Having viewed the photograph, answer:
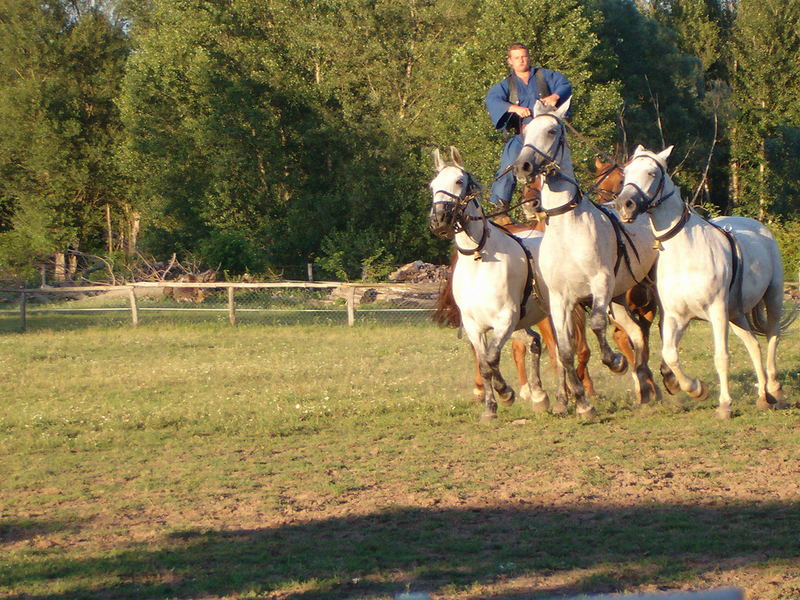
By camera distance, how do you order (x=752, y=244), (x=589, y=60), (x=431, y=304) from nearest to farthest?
(x=752, y=244)
(x=431, y=304)
(x=589, y=60)

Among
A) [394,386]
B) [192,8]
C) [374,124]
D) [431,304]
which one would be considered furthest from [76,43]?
[394,386]

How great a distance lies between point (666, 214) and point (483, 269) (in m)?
1.69

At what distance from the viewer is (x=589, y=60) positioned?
35.2 metres

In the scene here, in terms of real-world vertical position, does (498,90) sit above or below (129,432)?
above

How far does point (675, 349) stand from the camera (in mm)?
8930

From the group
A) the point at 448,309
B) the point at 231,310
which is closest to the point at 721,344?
the point at 448,309

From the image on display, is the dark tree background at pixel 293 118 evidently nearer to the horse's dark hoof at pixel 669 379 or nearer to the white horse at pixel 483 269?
the white horse at pixel 483 269

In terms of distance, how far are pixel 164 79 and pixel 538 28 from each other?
1566cm

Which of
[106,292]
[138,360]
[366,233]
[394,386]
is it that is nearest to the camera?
[394,386]

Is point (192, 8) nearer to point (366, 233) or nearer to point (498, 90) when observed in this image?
point (366, 233)

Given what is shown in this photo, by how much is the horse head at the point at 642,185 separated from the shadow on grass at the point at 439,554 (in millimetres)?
3093

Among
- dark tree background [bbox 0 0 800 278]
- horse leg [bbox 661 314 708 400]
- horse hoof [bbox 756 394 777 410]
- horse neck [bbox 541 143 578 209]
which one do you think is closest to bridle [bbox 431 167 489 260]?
horse neck [bbox 541 143 578 209]

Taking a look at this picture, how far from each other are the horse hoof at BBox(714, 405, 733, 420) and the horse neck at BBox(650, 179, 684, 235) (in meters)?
1.67

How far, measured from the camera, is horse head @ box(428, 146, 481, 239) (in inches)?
337
